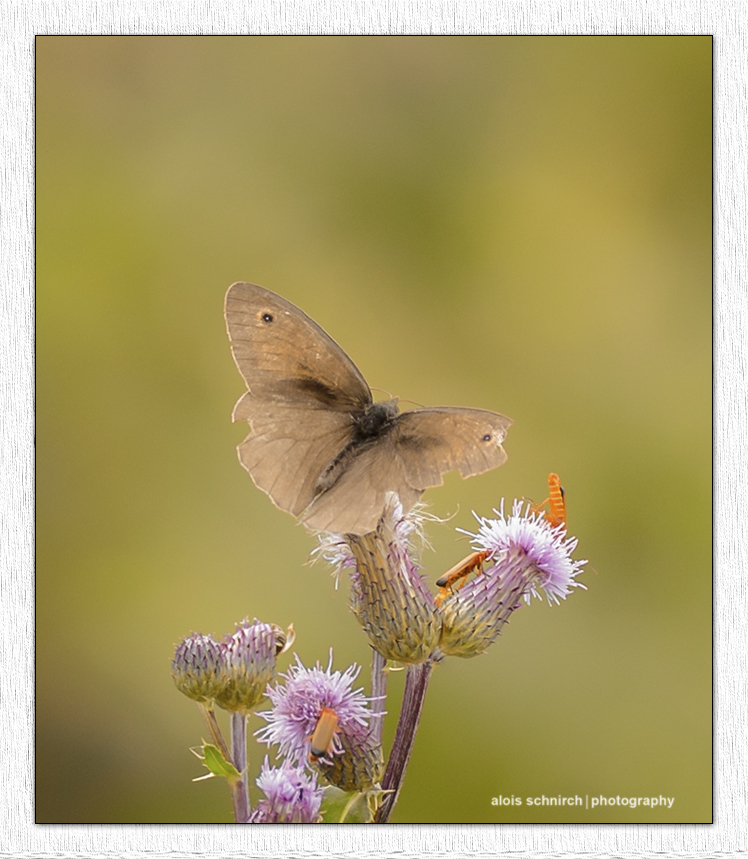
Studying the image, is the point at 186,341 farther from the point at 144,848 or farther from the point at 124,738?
the point at 144,848

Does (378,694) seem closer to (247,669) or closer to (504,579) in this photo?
(247,669)

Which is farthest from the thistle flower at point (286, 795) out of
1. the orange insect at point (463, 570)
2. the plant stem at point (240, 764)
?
the orange insect at point (463, 570)

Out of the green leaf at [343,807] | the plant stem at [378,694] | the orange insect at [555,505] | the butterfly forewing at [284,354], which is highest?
the butterfly forewing at [284,354]

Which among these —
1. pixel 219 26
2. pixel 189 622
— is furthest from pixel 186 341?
pixel 219 26

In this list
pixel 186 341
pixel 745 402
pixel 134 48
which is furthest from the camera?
pixel 186 341

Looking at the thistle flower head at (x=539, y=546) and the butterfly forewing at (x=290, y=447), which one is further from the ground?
the butterfly forewing at (x=290, y=447)

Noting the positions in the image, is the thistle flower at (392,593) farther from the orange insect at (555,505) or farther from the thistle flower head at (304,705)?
the orange insect at (555,505)

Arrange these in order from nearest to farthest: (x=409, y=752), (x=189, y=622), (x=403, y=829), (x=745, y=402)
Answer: (x=409, y=752)
(x=403, y=829)
(x=745, y=402)
(x=189, y=622)
